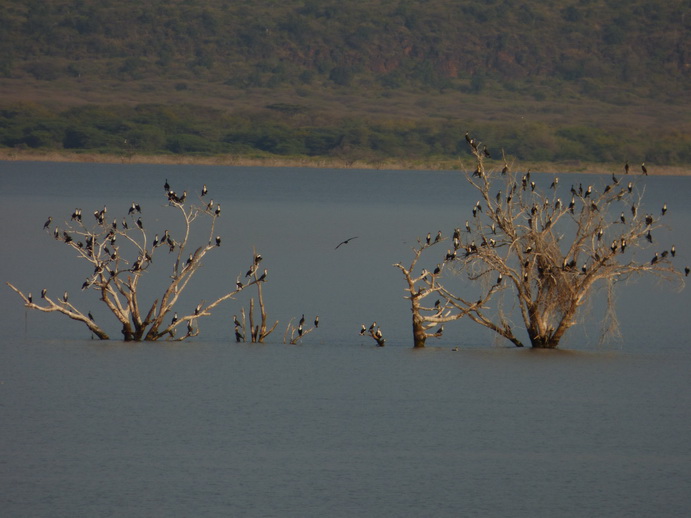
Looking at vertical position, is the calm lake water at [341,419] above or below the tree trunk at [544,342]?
below

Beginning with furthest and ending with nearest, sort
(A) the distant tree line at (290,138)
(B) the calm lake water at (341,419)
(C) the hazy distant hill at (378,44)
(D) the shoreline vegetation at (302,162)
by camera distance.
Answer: (C) the hazy distant hill at (378,44) → (A) the distant tree line at (290,138) → (D) the shoreline vegetation at (302,162) → (B) the calm lake water at (341,419)

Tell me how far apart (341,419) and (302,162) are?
12163 centimetres

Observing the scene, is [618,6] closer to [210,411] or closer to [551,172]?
[551,172]

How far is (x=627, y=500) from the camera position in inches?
499

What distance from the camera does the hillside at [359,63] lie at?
147000mm

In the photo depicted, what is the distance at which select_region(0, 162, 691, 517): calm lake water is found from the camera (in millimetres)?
12547

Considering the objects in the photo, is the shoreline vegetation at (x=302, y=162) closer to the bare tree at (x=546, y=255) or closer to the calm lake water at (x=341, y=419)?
the calm lake water at (x=341, y=419)

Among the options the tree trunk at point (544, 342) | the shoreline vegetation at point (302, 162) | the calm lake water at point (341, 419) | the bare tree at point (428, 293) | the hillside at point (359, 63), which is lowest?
the calm lake water at point (341, 419)

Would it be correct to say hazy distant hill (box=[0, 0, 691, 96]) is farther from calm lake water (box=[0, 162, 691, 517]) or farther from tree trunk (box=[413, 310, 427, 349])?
tree trunk (box=[413, 310, 427, 349])

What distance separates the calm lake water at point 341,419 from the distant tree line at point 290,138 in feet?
346

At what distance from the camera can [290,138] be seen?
134 meters

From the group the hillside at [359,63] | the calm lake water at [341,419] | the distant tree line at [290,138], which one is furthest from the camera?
the hillside at [359,63]

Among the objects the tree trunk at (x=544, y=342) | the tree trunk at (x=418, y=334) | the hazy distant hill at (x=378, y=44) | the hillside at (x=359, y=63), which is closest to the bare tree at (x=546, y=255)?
the tree trunk at (x=544, y=342)

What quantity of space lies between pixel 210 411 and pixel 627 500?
196 inches
